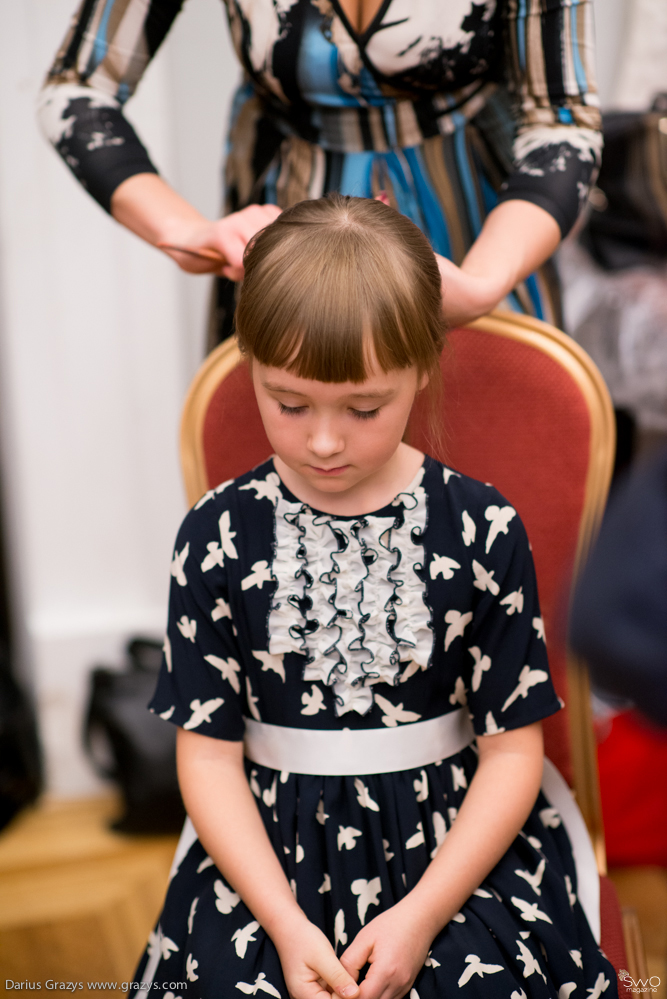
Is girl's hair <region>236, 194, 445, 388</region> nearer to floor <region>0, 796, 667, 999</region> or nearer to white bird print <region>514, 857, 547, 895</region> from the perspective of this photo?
white bird print <region>514, 857, 547, 895</region>

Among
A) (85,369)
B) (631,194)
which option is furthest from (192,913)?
(631,194)

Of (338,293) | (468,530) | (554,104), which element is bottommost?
(468,530)

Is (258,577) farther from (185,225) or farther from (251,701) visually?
(185,225)

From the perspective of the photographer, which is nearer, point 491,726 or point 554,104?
point 491,726

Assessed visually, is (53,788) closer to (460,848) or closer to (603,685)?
(460,848)

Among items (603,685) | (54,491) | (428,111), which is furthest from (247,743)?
(54,491)

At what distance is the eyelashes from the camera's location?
70 centimetres

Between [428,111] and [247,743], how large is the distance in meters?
0.72

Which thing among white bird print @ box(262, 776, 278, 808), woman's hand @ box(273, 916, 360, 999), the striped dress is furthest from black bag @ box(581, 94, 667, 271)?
woman's hand @ box(273, 916, 360, 999)

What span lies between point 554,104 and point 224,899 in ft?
2.87

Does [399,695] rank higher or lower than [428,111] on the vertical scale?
lower

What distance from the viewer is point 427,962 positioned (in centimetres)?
71

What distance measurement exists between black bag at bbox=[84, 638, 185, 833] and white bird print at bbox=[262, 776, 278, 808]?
852 millimetres

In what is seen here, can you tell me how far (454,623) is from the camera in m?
0.80
